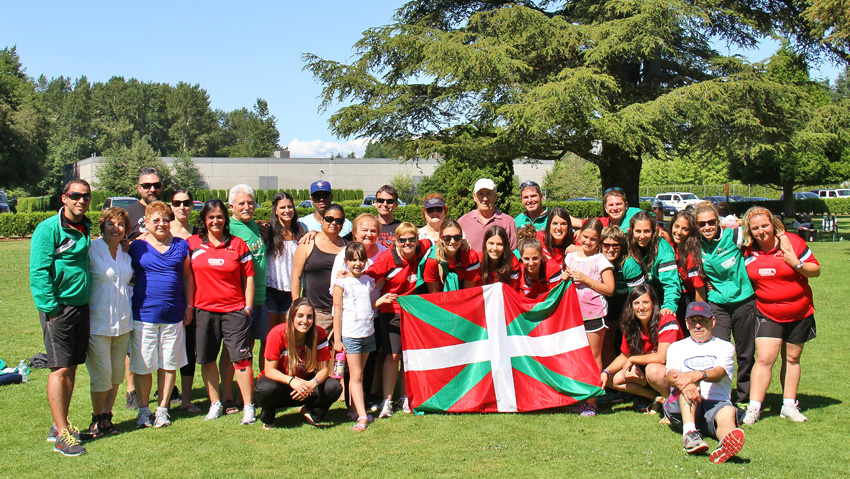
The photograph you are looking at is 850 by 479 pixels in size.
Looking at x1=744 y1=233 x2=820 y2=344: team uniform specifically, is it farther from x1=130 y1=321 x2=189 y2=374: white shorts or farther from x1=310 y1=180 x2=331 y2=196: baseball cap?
x1=130 y1=321 x2=189 y2=374: white shorts

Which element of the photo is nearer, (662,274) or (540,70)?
(662,274)

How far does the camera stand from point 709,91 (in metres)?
20.3

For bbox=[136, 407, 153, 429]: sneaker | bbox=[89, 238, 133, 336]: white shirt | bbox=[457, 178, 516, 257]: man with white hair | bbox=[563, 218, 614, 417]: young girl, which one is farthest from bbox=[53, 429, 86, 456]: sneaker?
bbox=[563, 218, 614, 417]: young girl

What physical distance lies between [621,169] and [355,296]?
19.4 meters

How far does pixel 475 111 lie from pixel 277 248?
18009 millimetres

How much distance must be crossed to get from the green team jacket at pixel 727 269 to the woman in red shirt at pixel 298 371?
128 inches

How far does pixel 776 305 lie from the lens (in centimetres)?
552

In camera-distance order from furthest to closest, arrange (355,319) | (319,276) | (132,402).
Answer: (132,402)
(319,276)
(355,319)

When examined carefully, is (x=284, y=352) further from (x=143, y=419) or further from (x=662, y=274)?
(x=662, y=274)

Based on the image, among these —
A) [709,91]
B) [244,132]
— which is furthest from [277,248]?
[244,132]

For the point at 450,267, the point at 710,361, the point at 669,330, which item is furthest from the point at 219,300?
the point at 710,361

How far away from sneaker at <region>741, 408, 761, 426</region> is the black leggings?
10.6 ft

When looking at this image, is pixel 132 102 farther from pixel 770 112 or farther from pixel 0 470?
pixel 0 470

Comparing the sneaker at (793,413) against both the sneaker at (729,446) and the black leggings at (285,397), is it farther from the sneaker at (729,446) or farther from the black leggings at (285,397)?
the black leggings at (285,397)
